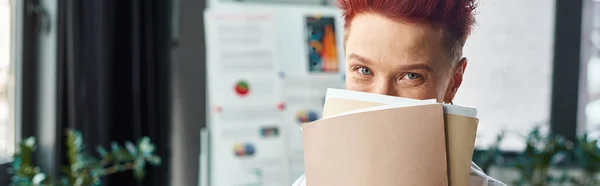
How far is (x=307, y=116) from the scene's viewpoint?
209cm

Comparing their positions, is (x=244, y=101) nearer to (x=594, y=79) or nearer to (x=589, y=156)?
(x=589, y=156)

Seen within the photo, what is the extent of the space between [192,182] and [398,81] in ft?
6.54

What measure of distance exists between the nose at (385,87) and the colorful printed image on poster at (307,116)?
1.43 metres

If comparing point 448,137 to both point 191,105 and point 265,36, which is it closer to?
point 265,36

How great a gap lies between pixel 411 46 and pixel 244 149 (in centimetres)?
160

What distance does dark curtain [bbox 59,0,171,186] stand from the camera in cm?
203

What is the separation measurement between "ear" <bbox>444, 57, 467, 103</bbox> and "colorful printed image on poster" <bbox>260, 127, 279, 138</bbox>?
155cm

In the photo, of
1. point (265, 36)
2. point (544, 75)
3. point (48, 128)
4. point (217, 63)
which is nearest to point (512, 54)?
point (544, 75)

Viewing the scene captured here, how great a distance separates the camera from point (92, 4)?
6.80 ft

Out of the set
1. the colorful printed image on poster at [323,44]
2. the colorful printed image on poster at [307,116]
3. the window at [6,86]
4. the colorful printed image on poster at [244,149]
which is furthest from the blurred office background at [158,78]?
the colorful printed image on poster at [323,44]

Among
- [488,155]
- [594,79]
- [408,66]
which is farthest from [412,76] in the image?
[594,79]

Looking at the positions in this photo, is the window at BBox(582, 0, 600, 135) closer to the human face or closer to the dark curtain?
the dark curtain

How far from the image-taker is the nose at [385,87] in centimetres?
59

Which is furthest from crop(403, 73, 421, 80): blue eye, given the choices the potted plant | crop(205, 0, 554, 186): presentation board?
the potted plant
